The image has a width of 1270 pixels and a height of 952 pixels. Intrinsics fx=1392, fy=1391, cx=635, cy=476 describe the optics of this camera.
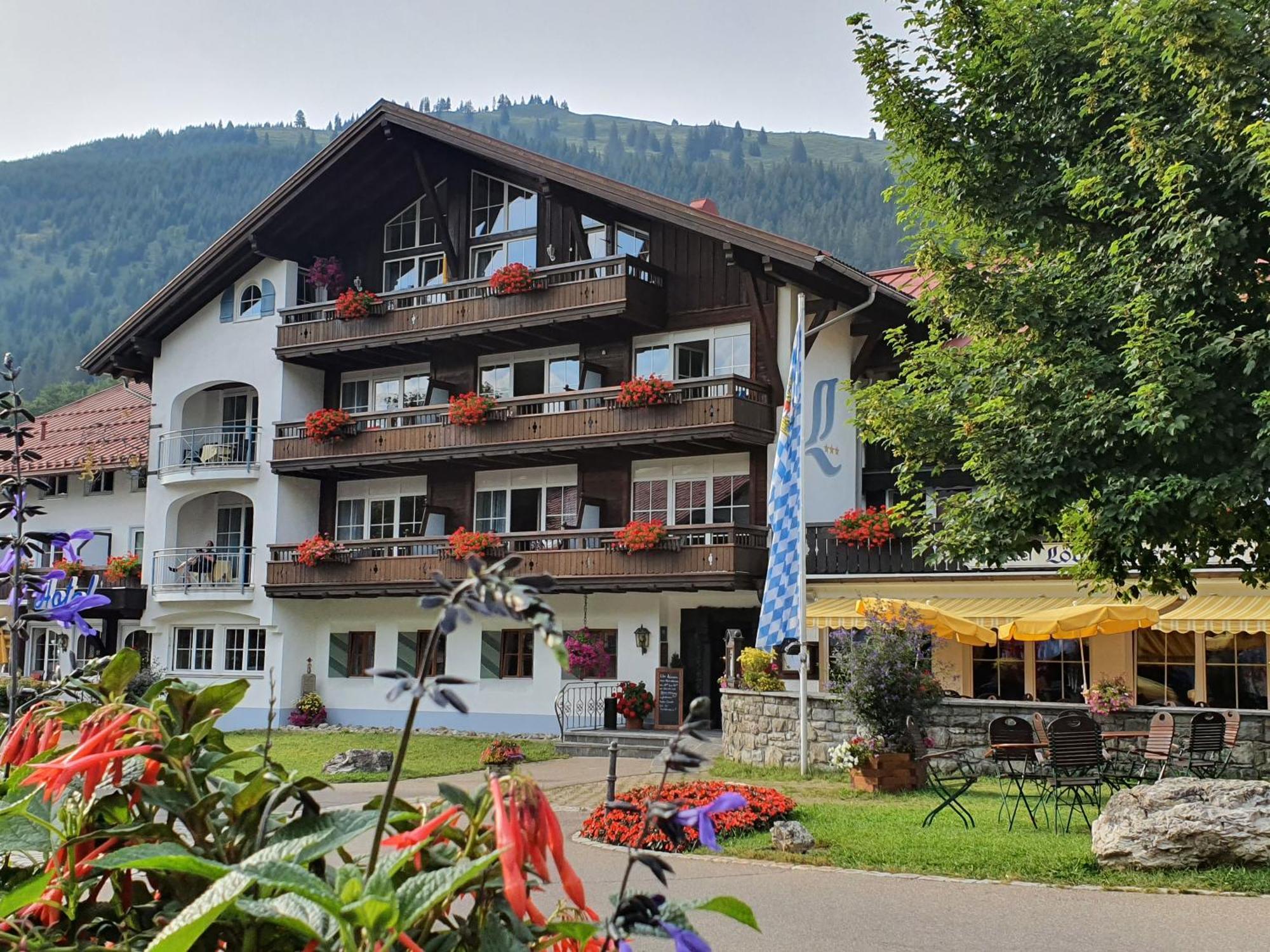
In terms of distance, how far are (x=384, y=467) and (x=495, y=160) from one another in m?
7.87

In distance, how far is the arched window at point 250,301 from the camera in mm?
36750

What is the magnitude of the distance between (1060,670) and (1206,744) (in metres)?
10.5

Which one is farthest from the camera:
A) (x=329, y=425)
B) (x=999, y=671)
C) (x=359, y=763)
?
(x=329, y=425)

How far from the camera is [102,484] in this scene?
41.1 m

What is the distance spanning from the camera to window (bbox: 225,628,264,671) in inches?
1419

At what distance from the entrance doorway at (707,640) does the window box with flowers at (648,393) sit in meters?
4.87

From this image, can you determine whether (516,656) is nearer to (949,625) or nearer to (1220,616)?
(949,625)

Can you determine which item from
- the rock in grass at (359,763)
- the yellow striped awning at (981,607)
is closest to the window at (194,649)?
the rock in grass at (359,763)

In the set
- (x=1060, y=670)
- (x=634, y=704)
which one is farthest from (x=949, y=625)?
(x=634, y=704)

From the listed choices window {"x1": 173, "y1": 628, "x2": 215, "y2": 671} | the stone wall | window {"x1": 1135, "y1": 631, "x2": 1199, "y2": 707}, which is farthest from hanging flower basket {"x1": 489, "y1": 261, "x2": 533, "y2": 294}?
window {"x1": 1135, "y1": 631, "x2": 1199, "y2": 707}

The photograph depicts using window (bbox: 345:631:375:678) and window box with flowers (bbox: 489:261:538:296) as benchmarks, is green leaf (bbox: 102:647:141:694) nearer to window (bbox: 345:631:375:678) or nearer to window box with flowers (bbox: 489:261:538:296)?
window box with flowers (bbox: 489:261:538:296)

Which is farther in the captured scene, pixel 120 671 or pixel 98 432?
pixel 98 432

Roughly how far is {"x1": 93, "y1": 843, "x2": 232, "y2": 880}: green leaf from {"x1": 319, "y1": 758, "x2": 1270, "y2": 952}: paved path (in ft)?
23.5

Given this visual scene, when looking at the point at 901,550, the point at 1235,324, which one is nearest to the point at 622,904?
the point at 1235,324
